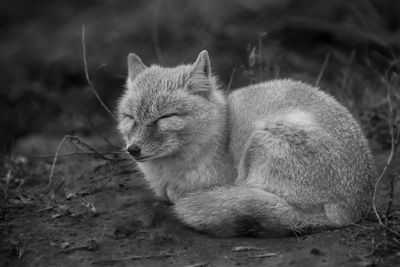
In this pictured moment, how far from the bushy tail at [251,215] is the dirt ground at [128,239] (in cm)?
8

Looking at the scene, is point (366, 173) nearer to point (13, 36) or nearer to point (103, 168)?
point (103, 168)

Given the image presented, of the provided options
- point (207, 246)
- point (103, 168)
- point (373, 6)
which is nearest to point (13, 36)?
point (103, 168)

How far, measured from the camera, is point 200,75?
533 centimetres

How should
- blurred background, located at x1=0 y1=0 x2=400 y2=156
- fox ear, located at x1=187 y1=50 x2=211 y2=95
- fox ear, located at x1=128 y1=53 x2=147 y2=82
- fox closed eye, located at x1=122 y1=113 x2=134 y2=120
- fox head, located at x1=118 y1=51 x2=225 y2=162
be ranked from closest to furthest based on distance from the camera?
fox head, located at x1=118 y1=51 x2=225 y2=162
fox closed eye, located at x1=122 y1=113 x2=134 y2=120
fox ear, located at x1=187 y1=50 x2=211 y2=95
fox ear, located at x1=128 y1=53 x2=147 y2=82
blurred background, located at x1=0 y1=0 x2=400 y2=156

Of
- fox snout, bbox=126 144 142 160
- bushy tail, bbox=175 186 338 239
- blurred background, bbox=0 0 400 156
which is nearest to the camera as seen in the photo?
bushy tail, bbox=175 186 338 239

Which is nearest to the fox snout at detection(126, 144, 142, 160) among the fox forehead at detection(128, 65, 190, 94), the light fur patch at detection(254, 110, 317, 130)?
the fox forehead at detection(128, 65, 190, 94)

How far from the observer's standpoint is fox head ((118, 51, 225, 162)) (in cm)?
493

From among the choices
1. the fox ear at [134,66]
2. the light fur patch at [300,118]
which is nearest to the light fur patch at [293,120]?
the light fur patch at [300,118]

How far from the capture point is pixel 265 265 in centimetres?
418

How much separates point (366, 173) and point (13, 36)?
7230mm

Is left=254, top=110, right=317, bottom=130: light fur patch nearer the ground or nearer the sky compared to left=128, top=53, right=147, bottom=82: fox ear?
nearer the ground

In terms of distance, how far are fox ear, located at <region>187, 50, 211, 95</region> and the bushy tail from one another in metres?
1.06

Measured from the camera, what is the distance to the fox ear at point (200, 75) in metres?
5.29

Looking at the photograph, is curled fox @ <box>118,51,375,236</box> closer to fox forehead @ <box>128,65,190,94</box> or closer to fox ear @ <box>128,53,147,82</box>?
fox forehead @ <box>128,65,190,94</box>
